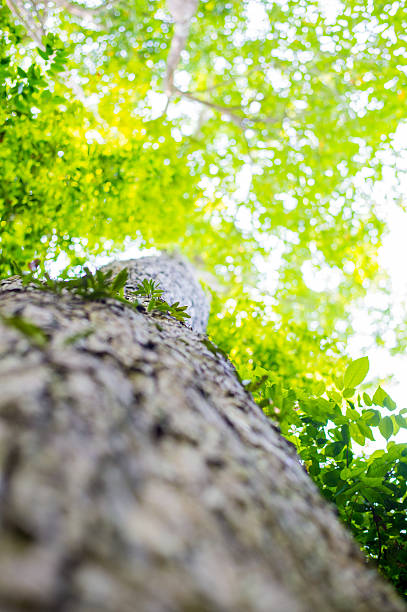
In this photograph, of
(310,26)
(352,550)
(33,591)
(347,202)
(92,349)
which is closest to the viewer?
(33,591)

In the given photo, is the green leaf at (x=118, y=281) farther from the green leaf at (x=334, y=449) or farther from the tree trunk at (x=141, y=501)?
the green leaf at (x=334, y=449)

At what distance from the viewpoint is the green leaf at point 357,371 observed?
6.43 ft

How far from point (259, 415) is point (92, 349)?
786 mm

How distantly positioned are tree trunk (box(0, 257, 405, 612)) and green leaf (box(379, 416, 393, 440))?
1.25m

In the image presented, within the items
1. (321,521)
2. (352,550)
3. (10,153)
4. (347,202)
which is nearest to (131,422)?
(321,521)

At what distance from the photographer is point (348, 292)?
30.1ft

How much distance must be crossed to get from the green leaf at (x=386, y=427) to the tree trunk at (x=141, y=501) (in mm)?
1250

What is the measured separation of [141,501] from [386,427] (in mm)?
2031

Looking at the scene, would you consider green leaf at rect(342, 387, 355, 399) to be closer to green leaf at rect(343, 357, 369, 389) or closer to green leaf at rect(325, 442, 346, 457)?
green leaf at rect(343, 357, 369, 389)

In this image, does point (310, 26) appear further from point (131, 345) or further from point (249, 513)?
point (249, 513)

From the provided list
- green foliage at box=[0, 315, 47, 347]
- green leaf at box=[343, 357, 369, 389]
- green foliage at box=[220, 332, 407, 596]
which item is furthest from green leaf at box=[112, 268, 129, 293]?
green leaf at box=[343, 357, 369, 389]

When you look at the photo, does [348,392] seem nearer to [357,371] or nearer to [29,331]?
[357,371]

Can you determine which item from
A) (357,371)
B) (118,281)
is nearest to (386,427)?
(357,371)

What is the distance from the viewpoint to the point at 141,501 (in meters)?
0.72
